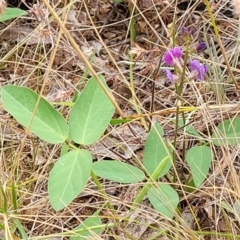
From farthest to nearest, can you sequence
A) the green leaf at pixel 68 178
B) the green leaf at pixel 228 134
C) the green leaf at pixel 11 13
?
1. the green leaf at pixel 11 13
2. the green leaf at pixel 228 134
3. the green leaf at pixel 68 178

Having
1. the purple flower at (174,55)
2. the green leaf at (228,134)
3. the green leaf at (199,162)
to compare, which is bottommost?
→ the green leaf at (199,162)

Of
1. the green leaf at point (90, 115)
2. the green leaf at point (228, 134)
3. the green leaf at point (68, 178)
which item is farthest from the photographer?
the green leaf at point (228, 134)

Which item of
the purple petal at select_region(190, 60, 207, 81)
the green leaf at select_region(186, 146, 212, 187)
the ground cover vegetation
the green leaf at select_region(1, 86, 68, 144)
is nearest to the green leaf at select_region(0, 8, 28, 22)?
the ground cover vegetation

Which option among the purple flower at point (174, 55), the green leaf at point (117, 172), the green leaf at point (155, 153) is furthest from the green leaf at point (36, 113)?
the purple flower at point (174, 55)

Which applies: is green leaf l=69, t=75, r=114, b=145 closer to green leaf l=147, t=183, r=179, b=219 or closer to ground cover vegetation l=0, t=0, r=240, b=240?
ground cover vegetation l=0, t=0, r=240, b=240

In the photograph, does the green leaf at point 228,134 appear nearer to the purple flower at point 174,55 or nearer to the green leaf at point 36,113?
the purple flower at point 174,55

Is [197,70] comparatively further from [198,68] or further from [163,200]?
[163,200]

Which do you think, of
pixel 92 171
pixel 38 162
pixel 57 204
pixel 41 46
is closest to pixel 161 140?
pixel 92 171
